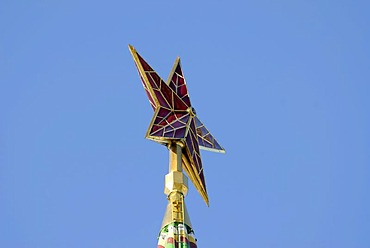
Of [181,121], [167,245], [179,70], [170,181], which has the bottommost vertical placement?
[167,245]

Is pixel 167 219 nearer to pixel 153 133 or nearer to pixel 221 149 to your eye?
pixel 153 133

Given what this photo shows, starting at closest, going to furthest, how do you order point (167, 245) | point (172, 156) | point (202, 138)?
point (167, 245)
point (172, 156)
point (202, 138)

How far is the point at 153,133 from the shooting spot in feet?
80.9

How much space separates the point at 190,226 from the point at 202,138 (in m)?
4.23

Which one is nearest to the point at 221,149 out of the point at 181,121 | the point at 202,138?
the point at 202,138

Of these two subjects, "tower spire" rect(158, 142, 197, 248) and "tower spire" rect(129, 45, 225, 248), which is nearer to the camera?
"tower spire" rect(158, 142, 197, 248)

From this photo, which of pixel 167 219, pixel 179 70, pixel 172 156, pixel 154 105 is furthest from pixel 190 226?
pixel 179 70

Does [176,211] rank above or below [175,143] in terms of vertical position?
below

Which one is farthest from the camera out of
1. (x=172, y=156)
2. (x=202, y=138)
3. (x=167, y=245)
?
(x=202, y=138)

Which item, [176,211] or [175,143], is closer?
[176,211]

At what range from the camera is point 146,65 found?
25.7 meters

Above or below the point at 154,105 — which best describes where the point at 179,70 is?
above

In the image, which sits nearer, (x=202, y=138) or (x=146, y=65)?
(x=146, y=65)

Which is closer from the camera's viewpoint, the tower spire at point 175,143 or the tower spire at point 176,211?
the tower spire at point 176,211
